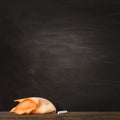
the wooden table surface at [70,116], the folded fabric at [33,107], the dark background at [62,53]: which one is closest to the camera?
the wooden table surface at [70,116]

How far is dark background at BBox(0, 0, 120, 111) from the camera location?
2.15 metres

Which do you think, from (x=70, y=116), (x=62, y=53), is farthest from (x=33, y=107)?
(x=62, y=53)

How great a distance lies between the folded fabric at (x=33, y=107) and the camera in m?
1.96

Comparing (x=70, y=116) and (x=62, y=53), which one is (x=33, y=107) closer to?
(x=70, y=116)

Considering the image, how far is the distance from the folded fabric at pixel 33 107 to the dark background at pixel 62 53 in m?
0.15

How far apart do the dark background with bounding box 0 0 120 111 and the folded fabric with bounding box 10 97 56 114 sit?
0.15 meters

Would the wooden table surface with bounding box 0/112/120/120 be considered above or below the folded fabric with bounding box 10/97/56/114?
below

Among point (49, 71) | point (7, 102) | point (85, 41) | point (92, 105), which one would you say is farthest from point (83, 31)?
point (7, 102)

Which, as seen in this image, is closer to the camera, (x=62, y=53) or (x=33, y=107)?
(x=33, y=107)

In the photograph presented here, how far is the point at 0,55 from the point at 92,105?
0.92m

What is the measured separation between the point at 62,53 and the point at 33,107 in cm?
54

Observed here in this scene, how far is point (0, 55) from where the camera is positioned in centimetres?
219

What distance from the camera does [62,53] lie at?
2.18 meters

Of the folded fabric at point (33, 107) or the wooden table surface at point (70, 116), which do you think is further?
the folded fabric at point (33, 107)
